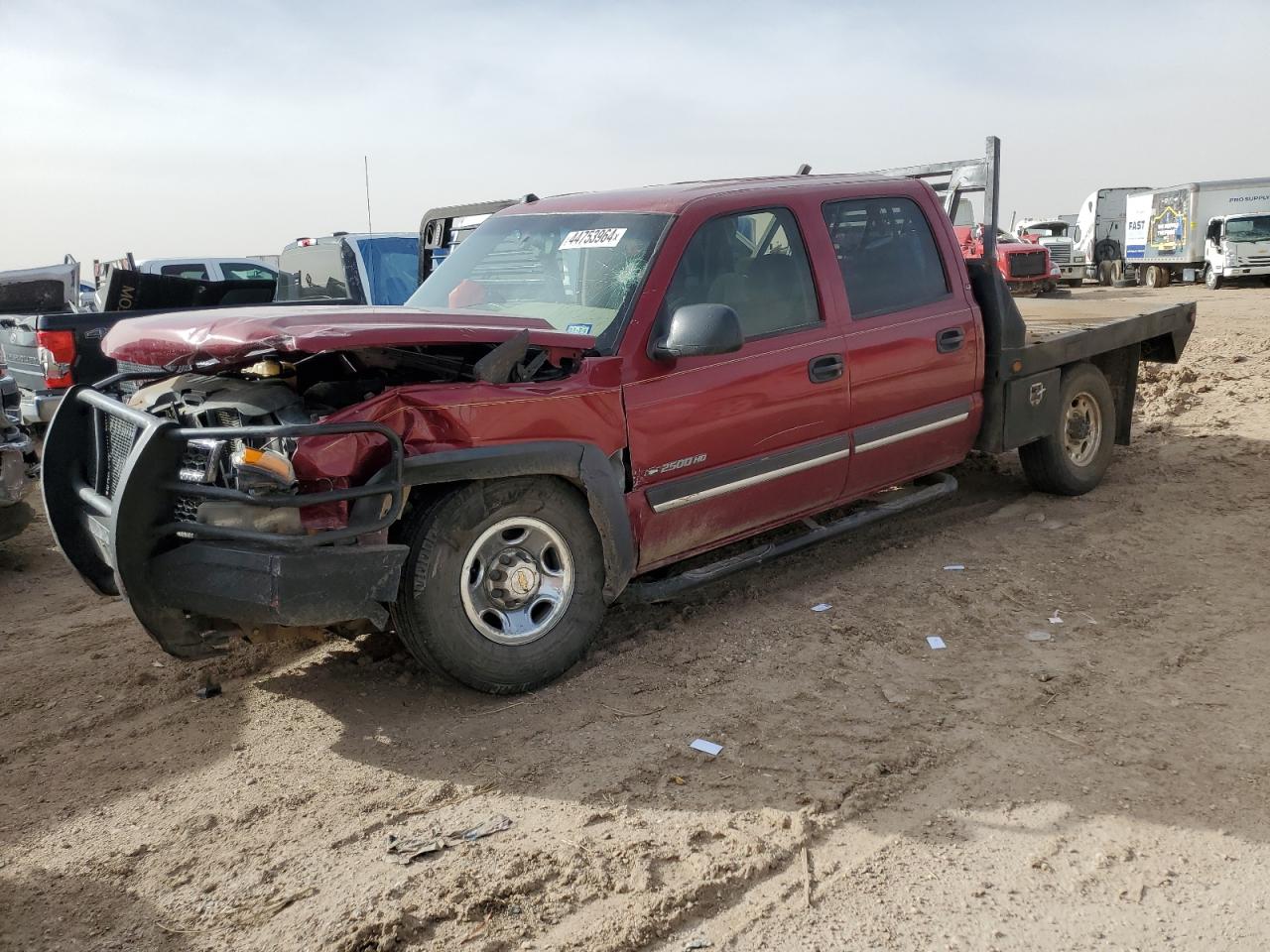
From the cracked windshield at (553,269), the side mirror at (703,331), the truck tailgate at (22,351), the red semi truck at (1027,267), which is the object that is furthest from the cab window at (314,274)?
the red semi truck at (1027,267)

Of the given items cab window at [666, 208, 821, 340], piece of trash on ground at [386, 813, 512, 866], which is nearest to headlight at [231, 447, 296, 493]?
piece of trash on ground at [386, 813, 512, 866]

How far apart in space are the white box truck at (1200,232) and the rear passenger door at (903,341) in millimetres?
24821

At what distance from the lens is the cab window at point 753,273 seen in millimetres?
4410

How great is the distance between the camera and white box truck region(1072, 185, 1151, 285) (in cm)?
3428

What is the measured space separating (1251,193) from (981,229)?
28.0 meters

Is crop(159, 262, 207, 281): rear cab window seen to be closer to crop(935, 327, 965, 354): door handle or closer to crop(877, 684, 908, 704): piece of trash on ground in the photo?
crop(935, 327, 965, 354): door handle

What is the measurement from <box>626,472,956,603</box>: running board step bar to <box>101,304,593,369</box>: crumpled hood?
1054 millimetres

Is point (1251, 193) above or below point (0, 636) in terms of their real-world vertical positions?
above

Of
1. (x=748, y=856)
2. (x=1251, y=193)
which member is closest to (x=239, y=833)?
(x=748, y=856)

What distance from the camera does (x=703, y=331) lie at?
3928 millimetres

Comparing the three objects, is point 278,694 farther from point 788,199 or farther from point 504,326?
point 788,199

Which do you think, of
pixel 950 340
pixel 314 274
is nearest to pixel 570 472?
pixel 950 340

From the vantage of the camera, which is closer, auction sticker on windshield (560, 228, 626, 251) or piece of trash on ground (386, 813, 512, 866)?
piece of trash on ground (386, 813, 512, 866)

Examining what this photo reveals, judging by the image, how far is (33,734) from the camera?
151 inches
